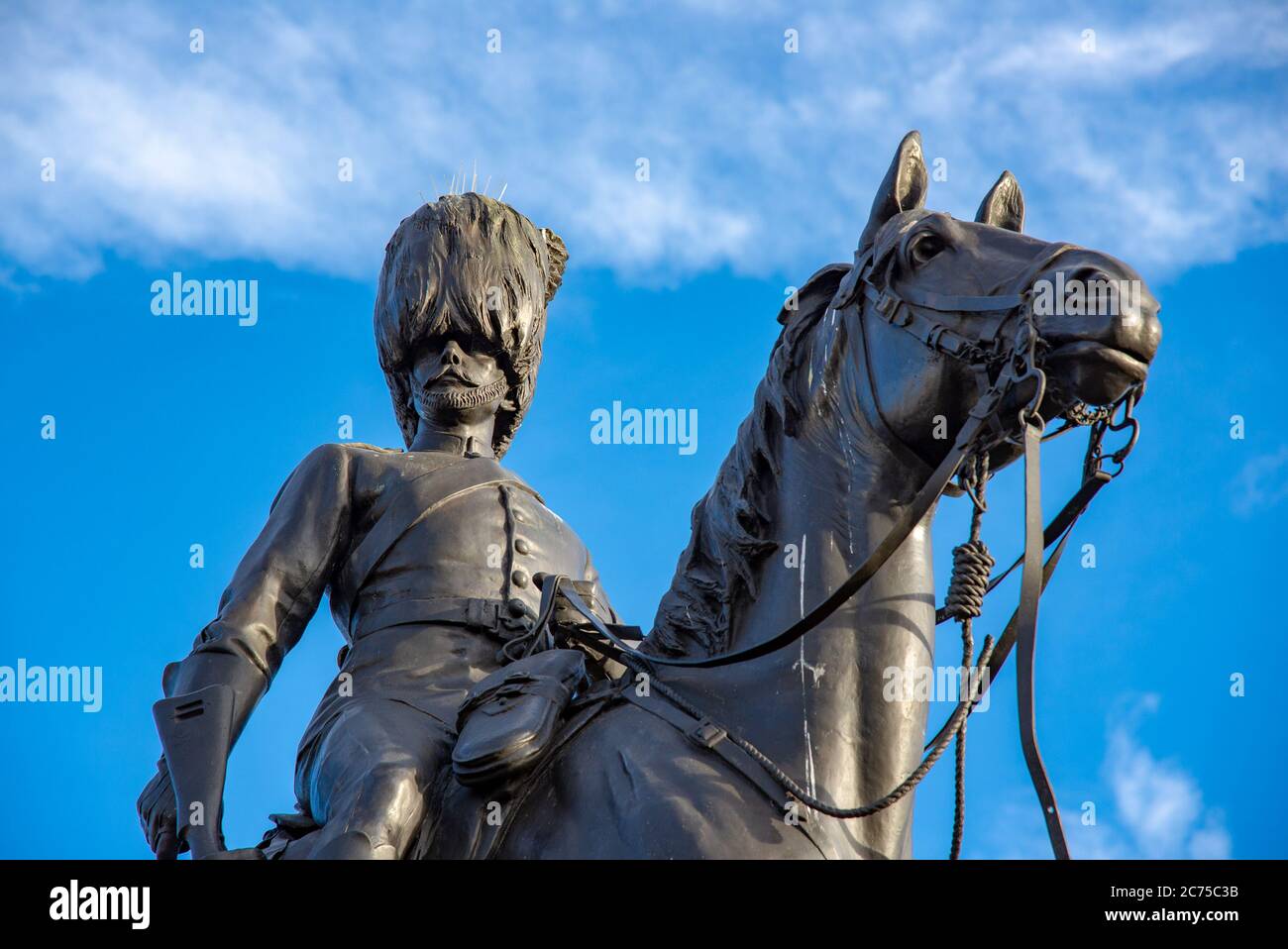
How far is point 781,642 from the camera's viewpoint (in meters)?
8.73

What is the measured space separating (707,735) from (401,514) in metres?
3.03

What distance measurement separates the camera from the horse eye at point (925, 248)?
359 inches

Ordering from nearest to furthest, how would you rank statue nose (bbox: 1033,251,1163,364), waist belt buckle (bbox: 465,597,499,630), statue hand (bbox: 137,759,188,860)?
statue nose (bbox: 1033,251,1163,364)
statue hand (bbox: 137,759,188,860)
waist belt buckle (bbox: 465,597,499,630)

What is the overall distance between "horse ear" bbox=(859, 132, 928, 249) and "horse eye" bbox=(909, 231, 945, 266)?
386 mm

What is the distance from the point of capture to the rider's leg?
361 inches

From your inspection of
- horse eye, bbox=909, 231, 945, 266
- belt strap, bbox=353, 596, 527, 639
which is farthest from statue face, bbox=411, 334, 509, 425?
horse eye, bbox=909, 231, 945, 266

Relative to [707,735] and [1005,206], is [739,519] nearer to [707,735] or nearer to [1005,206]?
[707,735]

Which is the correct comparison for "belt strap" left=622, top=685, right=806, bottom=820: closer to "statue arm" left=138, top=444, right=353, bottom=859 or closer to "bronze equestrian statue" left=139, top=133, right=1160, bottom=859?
"bronze equestrian statue" left=139, top=133, right=1160, bottom=859

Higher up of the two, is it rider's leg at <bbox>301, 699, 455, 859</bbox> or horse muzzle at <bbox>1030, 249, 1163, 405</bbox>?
horse muzzle at <bbox>1030, 249, 1163, 405</bbox>

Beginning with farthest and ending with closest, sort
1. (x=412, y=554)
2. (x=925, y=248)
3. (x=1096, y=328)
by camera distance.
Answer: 1. (x=412, y=554)
2. (x=925, y=248)
3. (x=1096, y=328)

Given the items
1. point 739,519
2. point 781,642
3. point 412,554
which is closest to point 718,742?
point 781,642

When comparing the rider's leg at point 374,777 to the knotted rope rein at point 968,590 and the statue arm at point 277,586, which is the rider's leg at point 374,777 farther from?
the knotted rope rein at point 968,590
